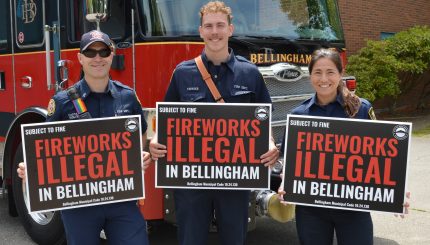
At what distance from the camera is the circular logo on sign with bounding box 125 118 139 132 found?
114 inches

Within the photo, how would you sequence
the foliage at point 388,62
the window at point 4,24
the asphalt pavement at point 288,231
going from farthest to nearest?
1. the foliage at point 388,62
2. the window at point 4,24
3. the asphalt pavement at point 288,231

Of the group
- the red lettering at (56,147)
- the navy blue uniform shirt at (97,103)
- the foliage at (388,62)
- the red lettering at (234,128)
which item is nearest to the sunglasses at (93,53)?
the navy blue uniform shirt at (97,103)

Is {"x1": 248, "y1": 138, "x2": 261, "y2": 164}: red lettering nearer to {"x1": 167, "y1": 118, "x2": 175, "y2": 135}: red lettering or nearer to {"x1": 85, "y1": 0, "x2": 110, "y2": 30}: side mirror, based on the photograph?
{"x1": 167, "y1": 118, "x2": 175, "y2": 135}: red lettering

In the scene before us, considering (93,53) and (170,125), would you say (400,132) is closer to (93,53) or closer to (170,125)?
(170,125)

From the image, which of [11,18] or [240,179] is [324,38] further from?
[11,18]

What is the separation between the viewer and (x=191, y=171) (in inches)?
121

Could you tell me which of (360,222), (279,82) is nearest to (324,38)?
(279,82)

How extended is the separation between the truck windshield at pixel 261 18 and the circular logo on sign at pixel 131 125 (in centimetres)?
131

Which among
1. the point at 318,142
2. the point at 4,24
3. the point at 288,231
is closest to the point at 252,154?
the point at 318,142

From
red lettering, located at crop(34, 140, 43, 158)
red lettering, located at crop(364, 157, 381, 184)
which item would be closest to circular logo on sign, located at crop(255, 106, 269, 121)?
red lettering, located at crop(364, 157, 381, 184)

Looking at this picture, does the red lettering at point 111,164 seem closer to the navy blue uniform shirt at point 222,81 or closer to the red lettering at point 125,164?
the red lettering at point 125,164

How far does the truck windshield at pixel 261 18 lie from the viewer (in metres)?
4.08

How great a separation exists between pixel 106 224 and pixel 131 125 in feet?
1.81

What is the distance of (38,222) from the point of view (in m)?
4.85
